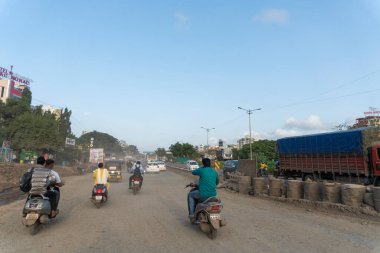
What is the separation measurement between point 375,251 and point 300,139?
58.9 feet

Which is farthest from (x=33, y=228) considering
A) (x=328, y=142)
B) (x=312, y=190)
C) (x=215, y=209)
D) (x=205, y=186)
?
(x=328, y=142)

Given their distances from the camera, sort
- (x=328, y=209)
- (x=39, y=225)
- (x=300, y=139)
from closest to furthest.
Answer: (x=39, y=225) < (x=328, y=209) < (x=300, y=139)

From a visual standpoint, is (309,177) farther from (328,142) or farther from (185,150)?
(185,150)

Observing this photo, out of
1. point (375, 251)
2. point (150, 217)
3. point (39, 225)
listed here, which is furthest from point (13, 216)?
point (375, 251)

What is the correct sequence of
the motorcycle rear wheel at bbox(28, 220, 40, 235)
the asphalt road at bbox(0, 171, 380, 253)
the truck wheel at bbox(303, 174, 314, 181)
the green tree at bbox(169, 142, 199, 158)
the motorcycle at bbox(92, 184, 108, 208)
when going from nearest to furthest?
the asphalt road at bbox(0, 171, 380, 253)
the motorcycle rear wheel at bbox(28, 220, 40, 235)
the motorcycle at bbox(92, 184, 108, 208)
the truck wheel at bbox(303, 174, 314, 181)
the green tree at bbox(169, 142, 199, 158)

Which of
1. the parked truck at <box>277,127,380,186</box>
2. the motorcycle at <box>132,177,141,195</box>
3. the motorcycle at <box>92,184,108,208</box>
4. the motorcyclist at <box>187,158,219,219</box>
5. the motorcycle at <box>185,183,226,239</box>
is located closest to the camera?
the motorcycle at <box>185,183,226,239</box>

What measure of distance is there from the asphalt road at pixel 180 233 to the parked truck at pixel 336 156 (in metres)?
8.29

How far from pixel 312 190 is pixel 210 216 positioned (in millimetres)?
6967

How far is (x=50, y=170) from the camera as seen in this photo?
7922 millimetres

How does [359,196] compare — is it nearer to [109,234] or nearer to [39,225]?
[109,234]

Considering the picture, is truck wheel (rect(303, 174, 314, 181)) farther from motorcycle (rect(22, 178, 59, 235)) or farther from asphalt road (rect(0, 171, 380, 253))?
motorcycle (rect(22, 178, 59, 235))

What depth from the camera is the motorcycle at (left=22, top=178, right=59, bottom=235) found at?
7.26 m

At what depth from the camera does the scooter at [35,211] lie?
7.26 m

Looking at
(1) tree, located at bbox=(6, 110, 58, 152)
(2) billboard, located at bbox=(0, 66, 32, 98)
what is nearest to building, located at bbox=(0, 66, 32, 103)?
(2) billboard, located at bbox=(0, 66, 32, 98)
